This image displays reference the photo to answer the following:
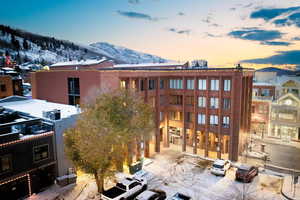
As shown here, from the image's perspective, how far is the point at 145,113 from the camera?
2172 cm

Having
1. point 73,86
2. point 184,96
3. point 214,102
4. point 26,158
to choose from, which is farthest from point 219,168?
point 73,86

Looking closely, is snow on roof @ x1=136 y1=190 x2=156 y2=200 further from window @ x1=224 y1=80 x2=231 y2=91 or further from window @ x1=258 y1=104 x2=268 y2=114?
window @ x1=258 y1=104 x2=268 y2=114

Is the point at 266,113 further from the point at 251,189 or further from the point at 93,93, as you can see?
the point at 93,93

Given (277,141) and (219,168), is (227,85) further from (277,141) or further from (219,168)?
(277,141)

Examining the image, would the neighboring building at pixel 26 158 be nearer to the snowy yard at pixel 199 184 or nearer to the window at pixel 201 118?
the snowy yard at pixel 199 184

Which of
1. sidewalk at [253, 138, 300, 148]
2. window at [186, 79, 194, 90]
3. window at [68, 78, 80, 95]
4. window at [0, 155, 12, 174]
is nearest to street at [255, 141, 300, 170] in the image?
sidewalk at [253, 138, 300, 148]

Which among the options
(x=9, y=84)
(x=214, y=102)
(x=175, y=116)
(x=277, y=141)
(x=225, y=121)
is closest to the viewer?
(x=225, y=121)

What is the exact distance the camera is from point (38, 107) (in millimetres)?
26625

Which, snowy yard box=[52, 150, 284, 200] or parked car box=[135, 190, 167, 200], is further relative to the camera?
snowy yard box=[52, 150, 284, 200]

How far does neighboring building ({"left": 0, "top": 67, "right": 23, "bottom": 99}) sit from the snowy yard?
3016cm

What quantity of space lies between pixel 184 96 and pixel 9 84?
34.3 meters

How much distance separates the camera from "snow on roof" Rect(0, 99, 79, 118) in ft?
76.2

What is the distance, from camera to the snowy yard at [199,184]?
1841cm

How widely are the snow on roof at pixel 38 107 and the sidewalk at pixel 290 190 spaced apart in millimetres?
22331
